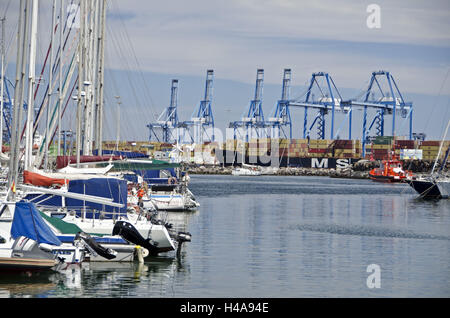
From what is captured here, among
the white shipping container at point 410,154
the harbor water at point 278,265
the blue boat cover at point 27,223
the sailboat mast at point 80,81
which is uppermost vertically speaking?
the sailboat mast at point 80,81

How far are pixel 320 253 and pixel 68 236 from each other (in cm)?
886

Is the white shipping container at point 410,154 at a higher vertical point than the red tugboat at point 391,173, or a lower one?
higher

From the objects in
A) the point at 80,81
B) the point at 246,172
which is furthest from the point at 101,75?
the point at 246,172

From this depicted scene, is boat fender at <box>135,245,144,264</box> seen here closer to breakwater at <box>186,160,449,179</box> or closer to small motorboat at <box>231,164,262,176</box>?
breakwater at <box>186,160,449,179</box>

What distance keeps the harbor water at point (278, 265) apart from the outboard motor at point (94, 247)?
0.31 meters

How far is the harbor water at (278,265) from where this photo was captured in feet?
58.4

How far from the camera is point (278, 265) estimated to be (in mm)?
21938

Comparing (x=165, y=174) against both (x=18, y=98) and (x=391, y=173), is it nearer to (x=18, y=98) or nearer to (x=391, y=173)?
(x=18, y=98)

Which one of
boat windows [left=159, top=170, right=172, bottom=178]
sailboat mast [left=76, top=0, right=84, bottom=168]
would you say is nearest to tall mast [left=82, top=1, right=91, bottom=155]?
sailboat mast [left=76, top=0, right=84, bottom=168]

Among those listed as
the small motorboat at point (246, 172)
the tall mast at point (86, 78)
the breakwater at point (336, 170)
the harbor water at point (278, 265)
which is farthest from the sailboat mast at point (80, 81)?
the small motorboat at point (246, 172)

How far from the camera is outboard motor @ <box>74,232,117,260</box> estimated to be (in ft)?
64.1

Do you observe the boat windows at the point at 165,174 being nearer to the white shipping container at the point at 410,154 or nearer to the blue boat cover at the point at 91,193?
the blue boat cover at the point at 91,193

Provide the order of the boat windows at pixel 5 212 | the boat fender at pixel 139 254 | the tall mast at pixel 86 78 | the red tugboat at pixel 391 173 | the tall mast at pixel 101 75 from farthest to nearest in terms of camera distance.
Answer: the red tugboat at pixel 391 173
the tall mast at pixel 101 75
the tall mast at pixel 86 78
the boat fender at pixel 139 254
the boat windows at pixel 5 212

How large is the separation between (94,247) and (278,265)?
5.45 meters
